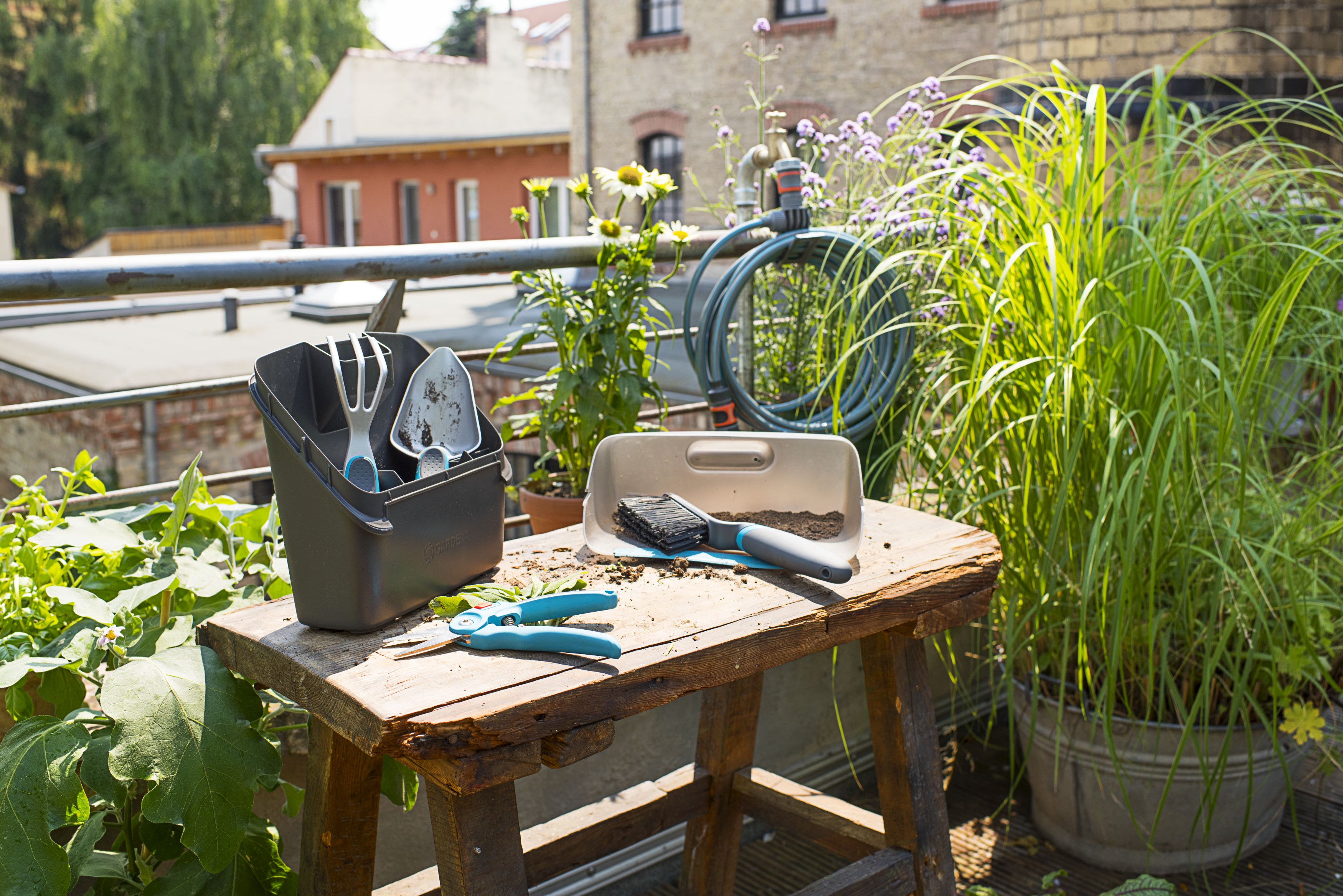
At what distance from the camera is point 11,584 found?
1.31 meters

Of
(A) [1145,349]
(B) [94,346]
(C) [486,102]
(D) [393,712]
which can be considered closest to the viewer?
(D) [393,712]

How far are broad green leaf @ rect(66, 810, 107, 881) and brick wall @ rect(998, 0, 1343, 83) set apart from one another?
4.46 metres

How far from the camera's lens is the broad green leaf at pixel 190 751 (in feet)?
3.27

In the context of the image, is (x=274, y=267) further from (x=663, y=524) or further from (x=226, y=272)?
(x=663, y=524)

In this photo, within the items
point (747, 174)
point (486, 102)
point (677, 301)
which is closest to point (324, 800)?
point (747, 174)

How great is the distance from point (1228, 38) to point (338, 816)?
4.55 m

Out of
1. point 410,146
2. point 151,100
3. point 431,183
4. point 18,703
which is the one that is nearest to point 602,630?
point 18,703

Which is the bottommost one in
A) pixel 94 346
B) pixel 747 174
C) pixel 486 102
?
pixel 94 346

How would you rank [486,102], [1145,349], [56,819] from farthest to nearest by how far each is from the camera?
[486,102] < [1145,349] < [56,819]

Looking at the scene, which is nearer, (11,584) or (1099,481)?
(11,584)

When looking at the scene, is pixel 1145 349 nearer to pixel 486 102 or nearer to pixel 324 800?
pixel 324 800

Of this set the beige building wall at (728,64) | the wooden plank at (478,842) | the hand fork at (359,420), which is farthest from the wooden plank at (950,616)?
the beige building wall at (728,64)

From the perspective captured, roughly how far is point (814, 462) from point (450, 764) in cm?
61

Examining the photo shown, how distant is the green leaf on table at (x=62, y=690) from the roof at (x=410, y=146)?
16369 millimetres
